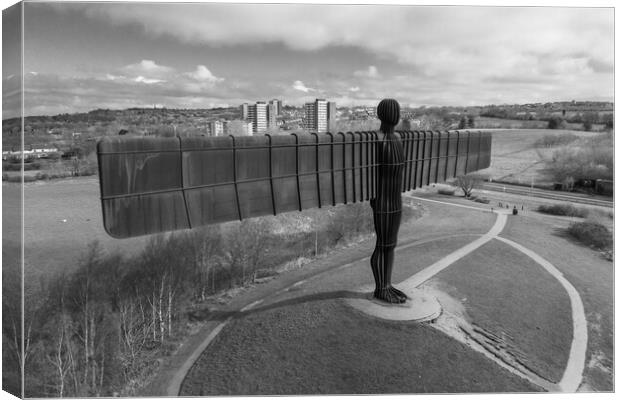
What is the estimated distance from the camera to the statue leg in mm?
16453

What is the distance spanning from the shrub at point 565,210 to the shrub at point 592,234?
702 cm

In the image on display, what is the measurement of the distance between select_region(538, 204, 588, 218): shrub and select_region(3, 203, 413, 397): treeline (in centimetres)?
2181

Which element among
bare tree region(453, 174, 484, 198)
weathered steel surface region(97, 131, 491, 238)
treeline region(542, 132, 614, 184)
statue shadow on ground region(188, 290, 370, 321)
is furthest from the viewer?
bare tree region(453, 174, 484, 198)

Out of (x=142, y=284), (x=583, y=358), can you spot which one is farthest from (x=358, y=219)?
(x=583, y=358)

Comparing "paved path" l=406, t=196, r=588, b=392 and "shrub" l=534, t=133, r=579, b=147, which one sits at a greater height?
"shrub" l=534, t=133, r=579, b=147

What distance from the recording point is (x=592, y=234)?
106ft

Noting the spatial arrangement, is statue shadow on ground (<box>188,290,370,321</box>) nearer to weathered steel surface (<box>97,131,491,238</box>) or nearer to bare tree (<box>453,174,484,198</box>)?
weathered steel surface (<box>97,131,491,238</box>)

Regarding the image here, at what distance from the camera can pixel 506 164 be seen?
6900cm

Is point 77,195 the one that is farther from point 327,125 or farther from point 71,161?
point 327,125

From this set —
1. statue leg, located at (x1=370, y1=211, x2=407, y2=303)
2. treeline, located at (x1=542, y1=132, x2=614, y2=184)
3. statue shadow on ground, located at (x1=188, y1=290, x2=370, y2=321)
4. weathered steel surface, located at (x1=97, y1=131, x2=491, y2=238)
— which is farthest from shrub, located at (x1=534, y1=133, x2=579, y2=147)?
weathered steel surface, located at (x1=97, y1=131, x2=491, y2=238)

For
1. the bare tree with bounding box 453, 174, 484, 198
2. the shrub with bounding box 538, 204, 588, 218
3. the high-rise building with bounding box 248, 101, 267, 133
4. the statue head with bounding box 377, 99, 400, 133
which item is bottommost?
the shrub with bounding box 538, 204, 588, 218

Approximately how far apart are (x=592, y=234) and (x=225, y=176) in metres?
31.6

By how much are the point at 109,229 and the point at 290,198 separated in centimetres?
544

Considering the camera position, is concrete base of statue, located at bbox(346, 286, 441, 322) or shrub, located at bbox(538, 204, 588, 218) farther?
shrub, located at bbox(538, 204, 588, 218)
